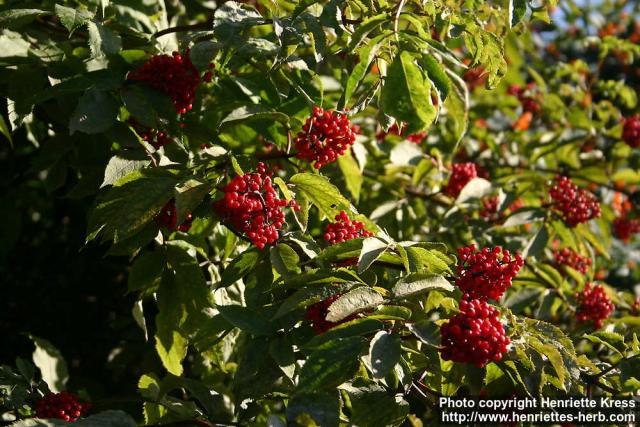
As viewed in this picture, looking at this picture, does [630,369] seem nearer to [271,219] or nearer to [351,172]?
[271,219]

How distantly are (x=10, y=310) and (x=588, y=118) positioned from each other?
368 cm

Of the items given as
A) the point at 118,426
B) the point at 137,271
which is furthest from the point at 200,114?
the point at 118,426

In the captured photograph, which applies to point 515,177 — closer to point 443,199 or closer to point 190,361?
point 443,199

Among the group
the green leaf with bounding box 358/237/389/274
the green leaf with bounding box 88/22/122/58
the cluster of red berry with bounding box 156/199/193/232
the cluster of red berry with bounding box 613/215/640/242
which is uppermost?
the green leaf with bounding box 88/22/122/58

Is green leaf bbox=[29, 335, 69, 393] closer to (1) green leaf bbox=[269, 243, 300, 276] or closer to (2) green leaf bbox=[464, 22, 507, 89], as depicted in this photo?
(1) green leaf bbox=[269, 243, 300, 276]

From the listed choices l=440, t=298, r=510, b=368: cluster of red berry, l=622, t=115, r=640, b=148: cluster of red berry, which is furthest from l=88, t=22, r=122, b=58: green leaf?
l=622, t=115, r=640, b=148: cluster of red berry

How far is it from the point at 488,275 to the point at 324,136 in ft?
2.40

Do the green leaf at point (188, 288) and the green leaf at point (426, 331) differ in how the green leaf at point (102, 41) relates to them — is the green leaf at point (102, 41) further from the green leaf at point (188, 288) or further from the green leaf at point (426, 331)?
the green leaf at point (426, 331)

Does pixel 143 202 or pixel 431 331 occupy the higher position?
pixel 143 202

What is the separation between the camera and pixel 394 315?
1.85m

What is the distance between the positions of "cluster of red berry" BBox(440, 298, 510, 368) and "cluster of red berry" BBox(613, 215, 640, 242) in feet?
11.7

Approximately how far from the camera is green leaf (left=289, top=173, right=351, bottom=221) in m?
2.23

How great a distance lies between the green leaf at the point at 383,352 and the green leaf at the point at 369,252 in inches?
7.2

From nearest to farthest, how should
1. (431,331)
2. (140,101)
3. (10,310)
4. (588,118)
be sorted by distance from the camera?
(431,331) → (140,101) → (10,310) → (588,118)
